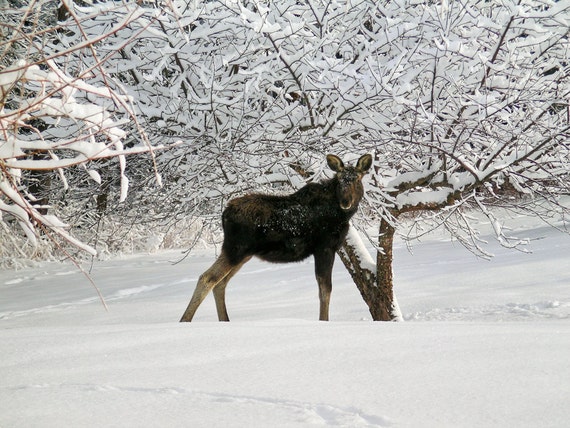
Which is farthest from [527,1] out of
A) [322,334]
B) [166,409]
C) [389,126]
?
[166,409]

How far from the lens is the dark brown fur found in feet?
21.0

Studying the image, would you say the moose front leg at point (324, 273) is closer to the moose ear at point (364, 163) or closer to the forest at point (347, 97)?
the moose ear at point (364, 163)

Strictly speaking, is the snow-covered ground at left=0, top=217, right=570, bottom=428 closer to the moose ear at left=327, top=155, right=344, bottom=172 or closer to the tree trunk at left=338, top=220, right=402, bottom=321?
the moose ear at left=327, top=155, right=344, bottom=172

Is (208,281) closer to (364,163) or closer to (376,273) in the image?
(364,163)

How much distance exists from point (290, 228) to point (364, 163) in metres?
1.11

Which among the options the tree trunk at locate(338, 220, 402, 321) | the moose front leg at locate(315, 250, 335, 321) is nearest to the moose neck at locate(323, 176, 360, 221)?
the moose front leg at locate(315, 250, 335, 321)

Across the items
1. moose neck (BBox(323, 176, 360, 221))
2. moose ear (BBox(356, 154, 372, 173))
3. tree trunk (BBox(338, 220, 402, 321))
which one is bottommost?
tree trunk (BBox(338, 220, 402, 321))

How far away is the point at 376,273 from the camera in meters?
8.82

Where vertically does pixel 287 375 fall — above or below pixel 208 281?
above

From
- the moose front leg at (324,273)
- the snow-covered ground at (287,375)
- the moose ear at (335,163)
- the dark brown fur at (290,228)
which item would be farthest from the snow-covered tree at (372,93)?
the snow-covered ground at (287,375)

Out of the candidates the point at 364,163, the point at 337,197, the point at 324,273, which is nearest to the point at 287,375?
the point at 324,273

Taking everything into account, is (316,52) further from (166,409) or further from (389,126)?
(166,409)

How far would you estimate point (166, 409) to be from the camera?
2.38 metres

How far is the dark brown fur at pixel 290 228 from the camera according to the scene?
21.0ft
